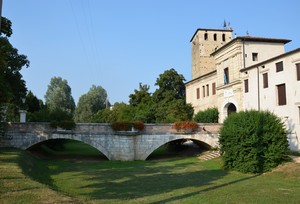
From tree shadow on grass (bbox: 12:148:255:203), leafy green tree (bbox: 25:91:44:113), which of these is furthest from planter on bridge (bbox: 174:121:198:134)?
leafy green tree (bbox: 25:91:44:113)

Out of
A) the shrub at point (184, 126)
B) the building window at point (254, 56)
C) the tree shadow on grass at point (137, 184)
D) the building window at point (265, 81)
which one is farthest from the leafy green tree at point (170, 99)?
the tree shadow on grass at point (137, 184)

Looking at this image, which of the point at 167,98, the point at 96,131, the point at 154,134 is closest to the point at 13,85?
the point at 96,131

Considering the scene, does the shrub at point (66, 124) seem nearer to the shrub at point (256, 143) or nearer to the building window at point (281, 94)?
the shrub at point (256, 143)

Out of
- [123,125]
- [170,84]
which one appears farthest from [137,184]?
[170,84]

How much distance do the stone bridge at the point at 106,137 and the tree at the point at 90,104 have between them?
117 feet

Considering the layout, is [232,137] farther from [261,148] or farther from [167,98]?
[167,98]

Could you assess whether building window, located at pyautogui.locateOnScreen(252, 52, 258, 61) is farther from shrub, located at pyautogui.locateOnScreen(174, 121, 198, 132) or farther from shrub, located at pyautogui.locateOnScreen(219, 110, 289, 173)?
shrub, located at pyautogui.locateOnScreen(219, 110, 289, 173)

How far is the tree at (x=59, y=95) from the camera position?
5591 cm

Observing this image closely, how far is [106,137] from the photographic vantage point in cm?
2525

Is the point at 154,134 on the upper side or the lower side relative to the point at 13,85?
lower

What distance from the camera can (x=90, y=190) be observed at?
12211 mm

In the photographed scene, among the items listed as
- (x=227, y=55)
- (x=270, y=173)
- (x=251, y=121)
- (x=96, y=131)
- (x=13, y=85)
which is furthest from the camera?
(x=227, y=55)

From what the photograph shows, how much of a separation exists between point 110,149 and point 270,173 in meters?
A: 13.0

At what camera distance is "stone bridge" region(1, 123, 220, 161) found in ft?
80.0
